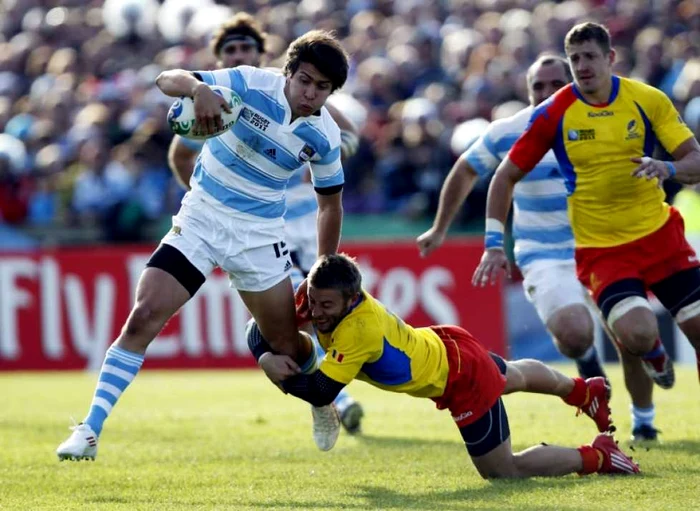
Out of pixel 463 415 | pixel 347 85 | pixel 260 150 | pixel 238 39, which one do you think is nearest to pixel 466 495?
pixel 463 415

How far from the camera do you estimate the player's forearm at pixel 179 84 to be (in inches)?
290

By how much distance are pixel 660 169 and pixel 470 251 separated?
29.4 ft

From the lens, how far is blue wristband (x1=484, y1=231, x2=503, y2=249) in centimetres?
868

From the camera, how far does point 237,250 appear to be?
26.7ft

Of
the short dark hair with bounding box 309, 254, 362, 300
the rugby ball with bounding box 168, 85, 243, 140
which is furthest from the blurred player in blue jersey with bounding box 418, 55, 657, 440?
the rugby ball with bounding box 168, 85, 243, 140

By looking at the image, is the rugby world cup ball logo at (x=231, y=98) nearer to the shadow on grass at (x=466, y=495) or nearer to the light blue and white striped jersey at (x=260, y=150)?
the light blue and white striped jersey at (x=260, y=150)

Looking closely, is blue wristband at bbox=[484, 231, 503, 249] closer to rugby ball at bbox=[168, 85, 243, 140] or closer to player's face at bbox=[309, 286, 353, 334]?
player's face at bbox=[309, 286, 353, 334]

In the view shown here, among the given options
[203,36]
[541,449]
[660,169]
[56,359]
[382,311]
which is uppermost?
[203,36]

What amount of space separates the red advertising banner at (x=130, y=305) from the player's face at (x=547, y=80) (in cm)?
730

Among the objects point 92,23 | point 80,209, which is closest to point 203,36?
point 92,23

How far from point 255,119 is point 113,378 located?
1.69 metres

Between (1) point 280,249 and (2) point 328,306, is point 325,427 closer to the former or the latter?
(1) point 280,249

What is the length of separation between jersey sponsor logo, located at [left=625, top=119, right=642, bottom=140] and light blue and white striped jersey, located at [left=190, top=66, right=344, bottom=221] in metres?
1.89

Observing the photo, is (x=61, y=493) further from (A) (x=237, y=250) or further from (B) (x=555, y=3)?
(B) (x=555, y=3)
